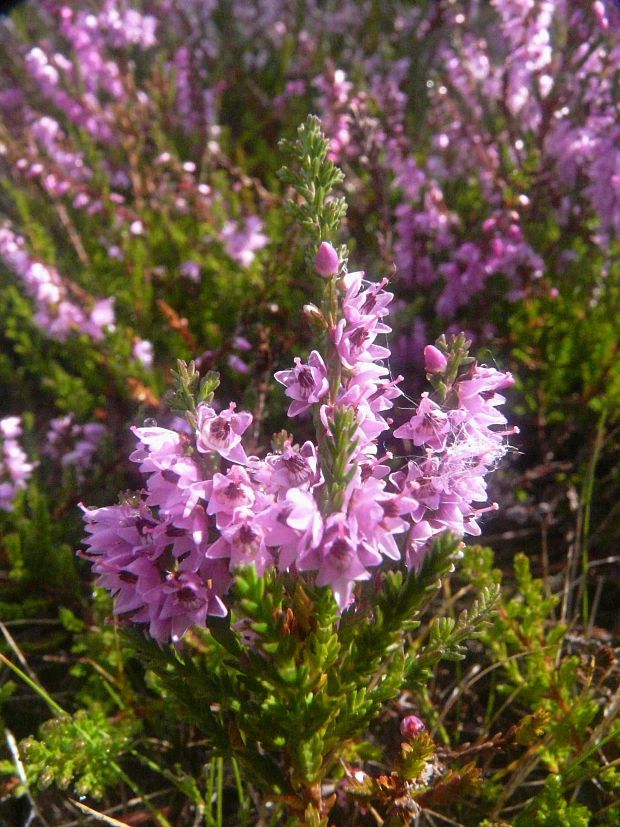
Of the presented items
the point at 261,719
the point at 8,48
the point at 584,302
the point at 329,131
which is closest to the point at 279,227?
the point at 329,131

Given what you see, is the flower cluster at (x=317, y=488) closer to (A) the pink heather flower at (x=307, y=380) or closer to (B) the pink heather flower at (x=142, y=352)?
(A) the pink heather flower at (x=307, y=380)

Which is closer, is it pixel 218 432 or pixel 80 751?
pixel 218 432

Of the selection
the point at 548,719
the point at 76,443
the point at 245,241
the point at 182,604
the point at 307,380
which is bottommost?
the point at 548,719

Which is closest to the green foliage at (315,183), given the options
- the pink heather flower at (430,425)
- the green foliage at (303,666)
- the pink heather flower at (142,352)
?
the pink heather flower at (430,425)

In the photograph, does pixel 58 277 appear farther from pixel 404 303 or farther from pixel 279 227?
pixel 404 303

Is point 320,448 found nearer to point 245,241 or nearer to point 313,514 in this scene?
point 313,514

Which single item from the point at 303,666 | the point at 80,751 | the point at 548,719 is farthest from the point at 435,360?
the point at 80,751

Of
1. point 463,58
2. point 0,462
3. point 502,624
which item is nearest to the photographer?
point 502,624
